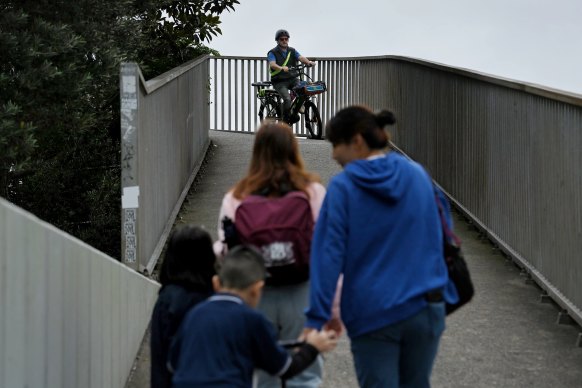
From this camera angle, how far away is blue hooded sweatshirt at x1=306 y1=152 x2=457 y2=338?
5.05 metres

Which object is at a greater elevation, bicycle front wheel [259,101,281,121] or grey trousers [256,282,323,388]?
bicycle front wheel [259,101,281,121]

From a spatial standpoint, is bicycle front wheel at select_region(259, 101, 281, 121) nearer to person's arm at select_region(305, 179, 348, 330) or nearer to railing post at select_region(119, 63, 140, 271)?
railing post at select_region(119, 63, 140, 271)

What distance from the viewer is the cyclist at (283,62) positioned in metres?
20.6

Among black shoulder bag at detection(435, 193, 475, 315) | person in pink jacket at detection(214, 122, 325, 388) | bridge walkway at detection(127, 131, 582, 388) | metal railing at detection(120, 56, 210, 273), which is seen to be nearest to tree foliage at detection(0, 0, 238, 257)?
metal railing at detection(120, 56, 210, 273)

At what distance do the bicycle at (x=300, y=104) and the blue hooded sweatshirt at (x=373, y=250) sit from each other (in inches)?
638

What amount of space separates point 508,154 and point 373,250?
262 inches

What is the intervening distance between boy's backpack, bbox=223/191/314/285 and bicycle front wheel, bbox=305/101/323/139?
Result: 1653 cm

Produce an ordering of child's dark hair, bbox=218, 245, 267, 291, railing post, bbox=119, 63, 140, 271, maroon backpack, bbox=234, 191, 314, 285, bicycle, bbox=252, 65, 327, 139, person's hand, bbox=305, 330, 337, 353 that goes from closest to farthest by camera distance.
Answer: child's dark hair, bbox=218, 245, 267, 291, person's hand, bbox=305, 330, 337, 353, maroon backpack, bbox=234, 191, 314, 285, railing post, bbox=119, 63, 140, 271, bicycle, bbox=252, 65, 327, 139

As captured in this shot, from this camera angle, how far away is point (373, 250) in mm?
5090

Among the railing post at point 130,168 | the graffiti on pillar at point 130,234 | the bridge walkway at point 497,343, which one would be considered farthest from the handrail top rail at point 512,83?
the graffiti on pillar at point 130,234

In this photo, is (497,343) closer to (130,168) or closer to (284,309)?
(130,168)

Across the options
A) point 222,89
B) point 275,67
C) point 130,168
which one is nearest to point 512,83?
point 130,168

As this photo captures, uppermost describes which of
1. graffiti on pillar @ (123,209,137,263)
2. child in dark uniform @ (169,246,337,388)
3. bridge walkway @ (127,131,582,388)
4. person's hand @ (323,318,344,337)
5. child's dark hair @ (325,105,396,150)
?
child's dark hair @ (325,105,396,150)

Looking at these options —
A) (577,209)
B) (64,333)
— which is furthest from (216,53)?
(64,333)
